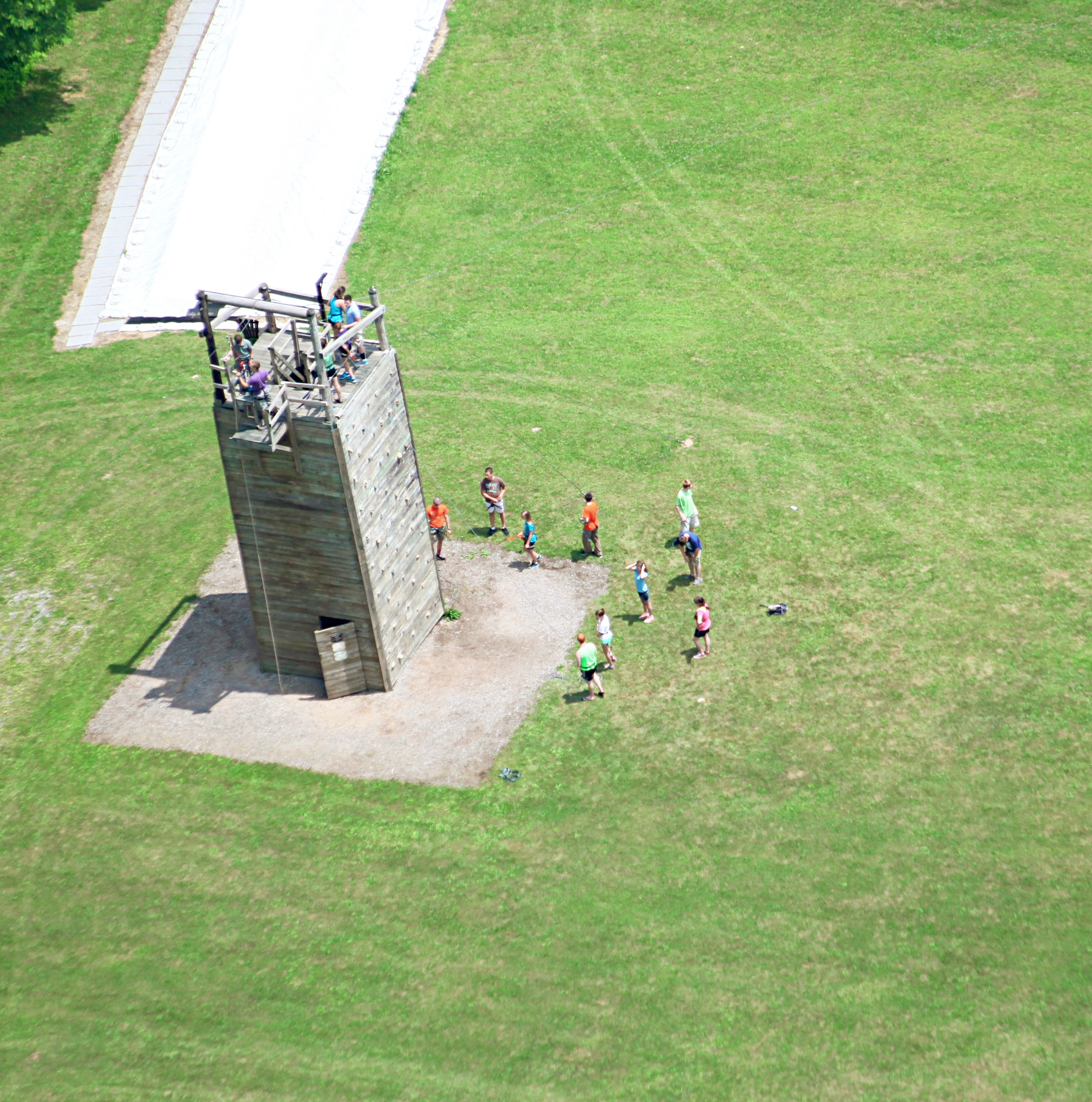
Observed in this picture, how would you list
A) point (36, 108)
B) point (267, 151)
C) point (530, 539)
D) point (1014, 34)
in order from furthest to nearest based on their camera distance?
point (36, 108)
point (1014, 34)
point (267, 151)
point (530, 539)

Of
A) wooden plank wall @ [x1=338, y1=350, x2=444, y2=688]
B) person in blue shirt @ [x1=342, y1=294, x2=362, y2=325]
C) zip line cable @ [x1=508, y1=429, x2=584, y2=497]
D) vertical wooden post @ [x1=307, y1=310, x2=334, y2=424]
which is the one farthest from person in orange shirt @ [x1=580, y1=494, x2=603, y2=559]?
vertical wooden post @ [x1=307, y1=310, x2=334, y2=424]

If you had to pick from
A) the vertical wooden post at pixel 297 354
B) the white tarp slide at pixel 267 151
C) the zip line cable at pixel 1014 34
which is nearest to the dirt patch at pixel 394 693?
the vertical wooden post at pixel 297 354

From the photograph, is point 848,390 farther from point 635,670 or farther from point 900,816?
point 900,816

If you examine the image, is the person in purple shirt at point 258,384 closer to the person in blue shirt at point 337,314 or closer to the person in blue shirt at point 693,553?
the person in blue shirt at point 337,314

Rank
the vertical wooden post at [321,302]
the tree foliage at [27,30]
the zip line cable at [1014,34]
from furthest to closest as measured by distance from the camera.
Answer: the zip line cable at [1014,34] < the tree foliage at [27,30] < the vertical wooden post at [321,302]

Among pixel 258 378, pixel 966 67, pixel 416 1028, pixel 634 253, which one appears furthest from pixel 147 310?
pixel 966 67

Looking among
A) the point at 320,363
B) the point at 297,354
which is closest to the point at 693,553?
the point at 320,363

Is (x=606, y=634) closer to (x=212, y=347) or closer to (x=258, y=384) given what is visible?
(x=258, y=384)
